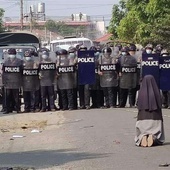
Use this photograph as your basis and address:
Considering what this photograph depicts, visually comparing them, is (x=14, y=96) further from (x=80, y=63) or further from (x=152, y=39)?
(x=152, y=39)

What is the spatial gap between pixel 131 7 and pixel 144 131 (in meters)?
27.2

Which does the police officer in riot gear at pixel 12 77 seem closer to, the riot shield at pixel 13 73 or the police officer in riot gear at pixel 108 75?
the riot shield at pixel 13 73

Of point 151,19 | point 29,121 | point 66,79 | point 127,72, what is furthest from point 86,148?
point 151,19

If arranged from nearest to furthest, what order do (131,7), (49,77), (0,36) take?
(49,77) < (0,36) < (131,7)

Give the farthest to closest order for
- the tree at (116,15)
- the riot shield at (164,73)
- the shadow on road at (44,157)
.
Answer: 1. the tree at (116,15)
2. the riot shield at (164,73)
3. the shadow on road at (44,157)

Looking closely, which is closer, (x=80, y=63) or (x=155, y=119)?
(x=155, y=119)

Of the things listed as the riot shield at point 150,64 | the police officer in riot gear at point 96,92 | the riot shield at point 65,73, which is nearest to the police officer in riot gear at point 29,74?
the riot shield at point 65,73

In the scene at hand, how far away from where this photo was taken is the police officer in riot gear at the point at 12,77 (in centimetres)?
2034

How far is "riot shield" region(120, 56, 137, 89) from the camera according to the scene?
2019 cm

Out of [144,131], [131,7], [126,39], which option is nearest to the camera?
[144,131]

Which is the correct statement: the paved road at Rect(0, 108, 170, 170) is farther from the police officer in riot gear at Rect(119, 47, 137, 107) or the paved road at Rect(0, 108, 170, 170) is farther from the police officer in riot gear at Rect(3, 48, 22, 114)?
the police officer in riot gear at Rect(3, 48, 22, 114)

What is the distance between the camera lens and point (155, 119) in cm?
1325

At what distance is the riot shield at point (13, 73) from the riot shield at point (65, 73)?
1218mm

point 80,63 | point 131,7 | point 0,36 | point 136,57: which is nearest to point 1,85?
point 80,63
